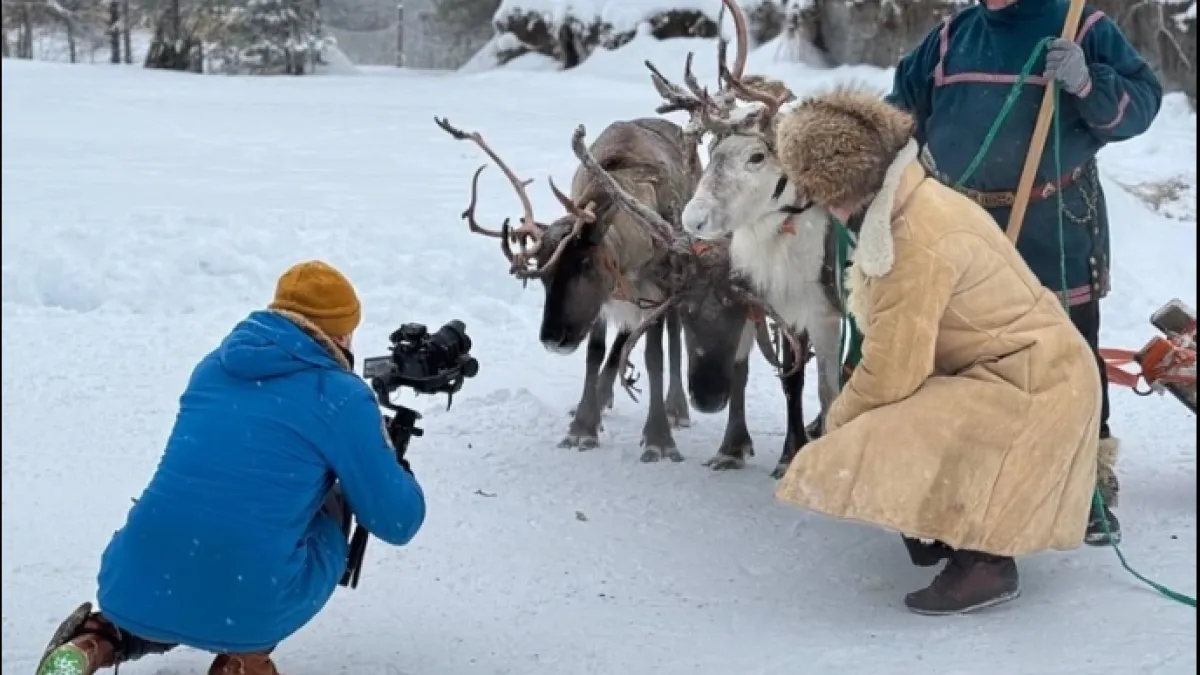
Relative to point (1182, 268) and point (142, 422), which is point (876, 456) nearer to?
point (142, 422)

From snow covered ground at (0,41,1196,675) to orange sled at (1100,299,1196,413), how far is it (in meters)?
0.40

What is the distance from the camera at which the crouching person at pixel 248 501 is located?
306 cm

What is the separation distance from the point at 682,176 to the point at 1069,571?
8.37ft

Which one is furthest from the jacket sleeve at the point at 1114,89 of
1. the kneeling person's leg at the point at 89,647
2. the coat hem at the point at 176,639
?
the kneeling person's leg at the point at 89,647

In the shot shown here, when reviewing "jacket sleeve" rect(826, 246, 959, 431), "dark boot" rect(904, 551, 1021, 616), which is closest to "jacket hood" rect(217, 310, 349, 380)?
"jacket sleeve" rect(826, 246, 959, 431)

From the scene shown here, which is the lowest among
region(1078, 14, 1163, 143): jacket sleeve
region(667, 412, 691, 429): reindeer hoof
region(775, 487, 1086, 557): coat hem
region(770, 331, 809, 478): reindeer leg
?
region(667, 412, 691, 429): reindeer hoof

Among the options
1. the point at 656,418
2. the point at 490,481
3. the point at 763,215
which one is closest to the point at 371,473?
the point at 763,215

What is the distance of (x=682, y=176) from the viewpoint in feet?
19.2

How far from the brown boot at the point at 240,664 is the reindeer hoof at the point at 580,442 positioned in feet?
8.91

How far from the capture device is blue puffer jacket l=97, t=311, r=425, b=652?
3.06 m

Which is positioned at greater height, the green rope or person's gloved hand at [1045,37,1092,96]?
person's gloved hand at [1045,37,1092,96]

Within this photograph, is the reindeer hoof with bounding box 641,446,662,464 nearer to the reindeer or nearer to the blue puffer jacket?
the reindeer

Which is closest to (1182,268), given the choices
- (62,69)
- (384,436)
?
(384,436)

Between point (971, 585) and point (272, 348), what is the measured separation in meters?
1.96
